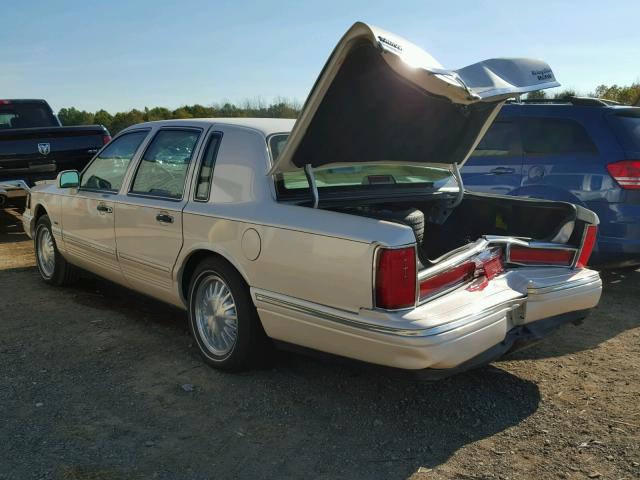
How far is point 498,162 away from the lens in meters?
6.69

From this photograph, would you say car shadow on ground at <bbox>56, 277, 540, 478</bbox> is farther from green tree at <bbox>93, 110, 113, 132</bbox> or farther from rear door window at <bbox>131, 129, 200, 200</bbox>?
green tree at <bbox>93, 110, 113, 132</bbox>

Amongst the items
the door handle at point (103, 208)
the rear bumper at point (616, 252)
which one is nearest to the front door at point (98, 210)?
the door handle at point (103, 208)

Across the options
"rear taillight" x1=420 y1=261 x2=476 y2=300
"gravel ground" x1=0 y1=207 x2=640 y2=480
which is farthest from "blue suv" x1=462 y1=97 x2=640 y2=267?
"rear taillight" x1=420 y1=261 x2=476 y2=300

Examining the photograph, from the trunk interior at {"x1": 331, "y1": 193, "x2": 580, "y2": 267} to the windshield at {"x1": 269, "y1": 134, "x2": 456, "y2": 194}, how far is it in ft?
0.51

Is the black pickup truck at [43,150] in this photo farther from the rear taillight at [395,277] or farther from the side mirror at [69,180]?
the rear taillight at [395,277]

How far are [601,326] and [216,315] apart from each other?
10.1ft

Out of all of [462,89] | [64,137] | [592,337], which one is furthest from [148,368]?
[64,137]

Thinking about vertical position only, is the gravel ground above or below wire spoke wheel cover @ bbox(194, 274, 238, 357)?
below

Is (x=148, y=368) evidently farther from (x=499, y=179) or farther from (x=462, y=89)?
(x=499, y=179)

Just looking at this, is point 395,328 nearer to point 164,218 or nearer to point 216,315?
point 216,315

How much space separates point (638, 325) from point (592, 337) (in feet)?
1.84

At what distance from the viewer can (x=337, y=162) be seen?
3.85 meters

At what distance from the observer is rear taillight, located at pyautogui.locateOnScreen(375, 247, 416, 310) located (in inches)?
117

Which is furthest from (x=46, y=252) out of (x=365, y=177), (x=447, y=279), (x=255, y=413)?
(x=447, y=279)
